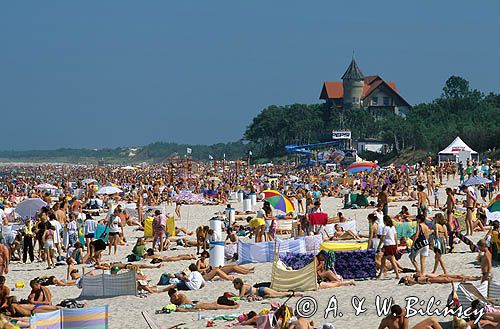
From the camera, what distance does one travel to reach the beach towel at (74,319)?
357 inches

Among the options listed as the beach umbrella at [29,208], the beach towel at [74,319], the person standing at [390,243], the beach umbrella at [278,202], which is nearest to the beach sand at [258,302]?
the person standing at [390,243]

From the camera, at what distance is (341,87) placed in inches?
3339

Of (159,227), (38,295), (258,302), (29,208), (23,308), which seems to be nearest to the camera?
(23,308)

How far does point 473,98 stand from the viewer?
73.9 metres

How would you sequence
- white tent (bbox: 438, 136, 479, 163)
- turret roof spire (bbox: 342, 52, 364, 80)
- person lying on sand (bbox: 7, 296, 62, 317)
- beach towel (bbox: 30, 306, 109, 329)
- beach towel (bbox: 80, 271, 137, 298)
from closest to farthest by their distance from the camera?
1. beach towel (bbox: 30, 306, 109, 329)
2. person lying on sand (bbox: 7, 296, 62, 317)
3. beach towel (bbox: 80, 271, 137, 298)
4. white tent (bbox: 438, 136, 479, 163)
5. turret roof spire (bbox: 342, 52, 364, 80)

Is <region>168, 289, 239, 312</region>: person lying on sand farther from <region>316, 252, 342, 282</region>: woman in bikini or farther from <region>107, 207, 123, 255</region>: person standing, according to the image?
<region>107, 207, 123, 255</region>: person standing

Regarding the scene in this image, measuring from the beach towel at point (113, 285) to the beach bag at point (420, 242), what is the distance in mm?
4206

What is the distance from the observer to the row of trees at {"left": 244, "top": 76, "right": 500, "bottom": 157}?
56188 millimetres

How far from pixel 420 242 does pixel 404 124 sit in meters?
52.2

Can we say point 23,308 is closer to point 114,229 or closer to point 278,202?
point 114,229

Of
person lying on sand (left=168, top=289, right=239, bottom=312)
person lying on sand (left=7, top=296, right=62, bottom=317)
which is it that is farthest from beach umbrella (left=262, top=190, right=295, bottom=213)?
person lying on sand (left=7, top=296, right=62, bottom=317)

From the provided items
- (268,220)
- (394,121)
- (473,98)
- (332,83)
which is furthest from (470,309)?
(332,83)

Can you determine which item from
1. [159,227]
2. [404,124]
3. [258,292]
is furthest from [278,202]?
[404,124]

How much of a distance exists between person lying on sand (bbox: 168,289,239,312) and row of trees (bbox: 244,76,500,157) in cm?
4229
